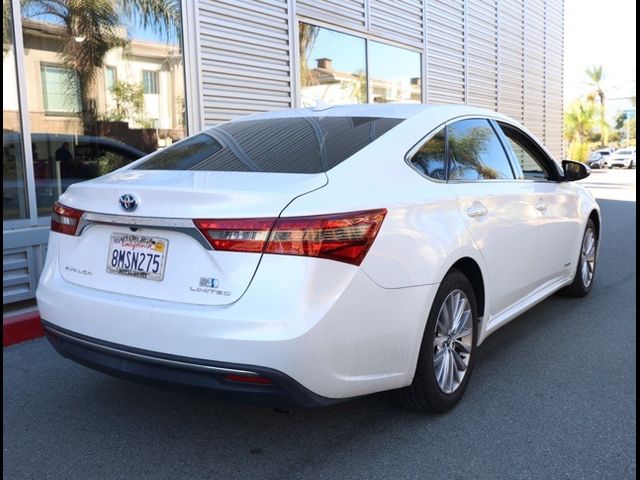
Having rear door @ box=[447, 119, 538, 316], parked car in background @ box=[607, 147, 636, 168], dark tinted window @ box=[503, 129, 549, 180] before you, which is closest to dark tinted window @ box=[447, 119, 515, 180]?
rear door @ box=[447, 119, 538, 316]

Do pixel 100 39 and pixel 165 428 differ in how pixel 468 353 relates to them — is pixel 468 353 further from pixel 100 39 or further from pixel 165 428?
pixel 100 39

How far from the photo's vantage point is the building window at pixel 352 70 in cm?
872

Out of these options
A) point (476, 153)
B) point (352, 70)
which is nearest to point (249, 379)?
point (476, 153)

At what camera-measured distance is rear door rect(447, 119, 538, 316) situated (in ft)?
11.5

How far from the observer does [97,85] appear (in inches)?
249

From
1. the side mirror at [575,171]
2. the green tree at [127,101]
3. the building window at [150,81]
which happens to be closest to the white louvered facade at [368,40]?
the building window at [150,81]

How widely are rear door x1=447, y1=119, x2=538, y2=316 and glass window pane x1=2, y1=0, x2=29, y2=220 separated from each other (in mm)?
3693

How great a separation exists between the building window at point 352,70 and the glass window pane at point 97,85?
2124 millimetres

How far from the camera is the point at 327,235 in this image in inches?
98.3

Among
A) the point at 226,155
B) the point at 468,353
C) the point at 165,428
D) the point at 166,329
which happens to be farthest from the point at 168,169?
the point at 468,353

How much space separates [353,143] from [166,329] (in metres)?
1.26

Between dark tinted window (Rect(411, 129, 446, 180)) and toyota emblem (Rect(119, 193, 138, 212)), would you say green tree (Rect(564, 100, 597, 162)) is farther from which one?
toyota emblem (Rect(119, 193, 138, 212))

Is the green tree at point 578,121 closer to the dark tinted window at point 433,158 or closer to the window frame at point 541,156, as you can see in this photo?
the window frame at point 541,156

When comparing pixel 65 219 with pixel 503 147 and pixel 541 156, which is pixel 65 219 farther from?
pixel 541 156
